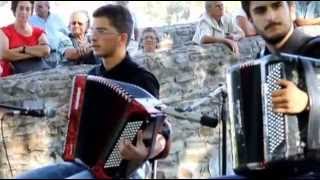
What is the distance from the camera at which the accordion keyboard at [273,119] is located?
2.86 m

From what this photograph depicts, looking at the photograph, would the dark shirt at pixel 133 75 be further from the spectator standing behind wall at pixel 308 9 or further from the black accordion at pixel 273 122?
the spectator standing behind wall at pixel 308 9

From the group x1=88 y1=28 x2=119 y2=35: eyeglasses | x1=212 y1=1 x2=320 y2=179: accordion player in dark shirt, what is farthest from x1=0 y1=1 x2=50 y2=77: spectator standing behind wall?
x1=212 y1=1 x2=320 y2=179: accordion player in dark shirt

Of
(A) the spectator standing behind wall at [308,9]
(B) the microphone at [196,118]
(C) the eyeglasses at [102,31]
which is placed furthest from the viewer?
(A) the spectator standing behind wall at [308,9]

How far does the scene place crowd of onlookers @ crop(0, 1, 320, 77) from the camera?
218 inches

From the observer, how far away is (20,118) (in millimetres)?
5543

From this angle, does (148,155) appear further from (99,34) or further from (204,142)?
(204,142)

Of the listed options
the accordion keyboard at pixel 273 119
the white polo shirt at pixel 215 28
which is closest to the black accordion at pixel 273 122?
the accordion keyboard at pixel 273 119

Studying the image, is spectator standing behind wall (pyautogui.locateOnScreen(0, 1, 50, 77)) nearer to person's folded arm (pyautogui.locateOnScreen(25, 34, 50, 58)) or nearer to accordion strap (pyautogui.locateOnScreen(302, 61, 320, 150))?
person's folded arm (pyautogui.locateOnScreen(25, 34, 50, 58))

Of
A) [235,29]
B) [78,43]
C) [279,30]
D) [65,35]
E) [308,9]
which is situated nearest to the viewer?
[279,30]

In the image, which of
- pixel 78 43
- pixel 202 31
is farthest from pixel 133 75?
pixel 202 31

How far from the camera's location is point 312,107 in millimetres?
2898

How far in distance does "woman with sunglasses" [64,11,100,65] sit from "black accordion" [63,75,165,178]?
275cm

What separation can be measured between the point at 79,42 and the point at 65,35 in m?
0.23

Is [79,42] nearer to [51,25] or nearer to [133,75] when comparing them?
[51,25]
